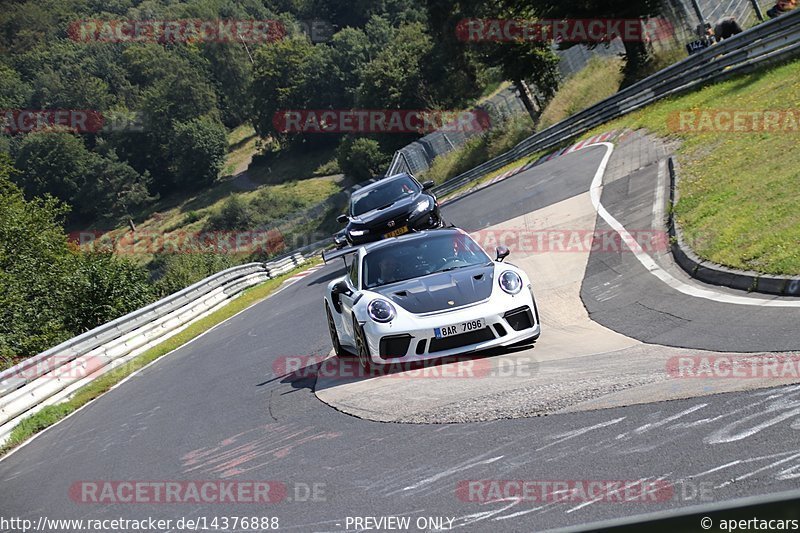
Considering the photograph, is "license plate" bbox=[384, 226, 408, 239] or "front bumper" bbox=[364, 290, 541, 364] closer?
"front bumper" bbox=[364, 290, 541, 364]

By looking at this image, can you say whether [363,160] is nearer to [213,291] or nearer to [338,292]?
[213,291]

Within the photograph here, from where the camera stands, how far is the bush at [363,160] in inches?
2808

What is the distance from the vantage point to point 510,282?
8945 mm

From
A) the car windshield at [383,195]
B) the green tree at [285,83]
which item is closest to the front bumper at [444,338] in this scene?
the car windshield at [383,195]

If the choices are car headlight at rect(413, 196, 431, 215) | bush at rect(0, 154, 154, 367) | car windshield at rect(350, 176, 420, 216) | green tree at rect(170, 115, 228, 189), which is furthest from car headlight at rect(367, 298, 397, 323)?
green tree at rect(170, 115, 228, 189)

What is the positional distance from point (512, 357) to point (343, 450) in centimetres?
262

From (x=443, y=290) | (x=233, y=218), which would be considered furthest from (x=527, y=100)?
(x=233, y=218)

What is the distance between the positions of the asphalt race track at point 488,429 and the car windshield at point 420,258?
1298mm

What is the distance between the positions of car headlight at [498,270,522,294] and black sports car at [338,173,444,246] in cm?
809

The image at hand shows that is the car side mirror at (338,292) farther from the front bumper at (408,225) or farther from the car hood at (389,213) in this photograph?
the car hood at (389,213)

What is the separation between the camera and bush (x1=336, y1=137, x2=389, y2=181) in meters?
71.3

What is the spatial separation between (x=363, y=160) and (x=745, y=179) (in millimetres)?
59995

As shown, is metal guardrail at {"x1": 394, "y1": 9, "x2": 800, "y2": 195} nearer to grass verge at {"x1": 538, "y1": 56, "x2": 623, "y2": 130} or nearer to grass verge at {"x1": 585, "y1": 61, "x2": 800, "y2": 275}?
grass verge at {"x1": 585, "y1": 61, "x2": 800, "y2": 275}

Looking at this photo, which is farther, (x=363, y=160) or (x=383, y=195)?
(x=363, y=160)
